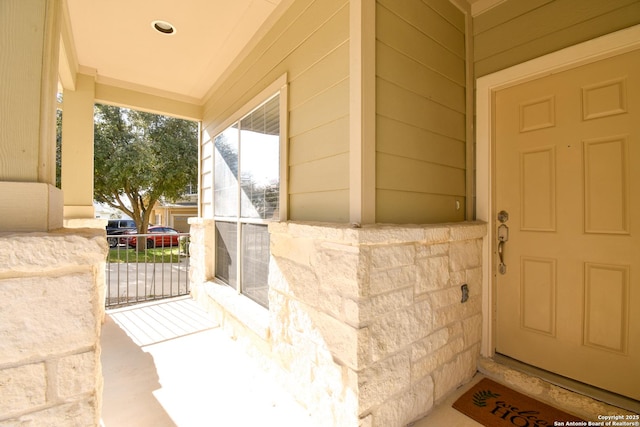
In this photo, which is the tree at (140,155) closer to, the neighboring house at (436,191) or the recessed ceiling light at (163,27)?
the neighboring house at (436,191)

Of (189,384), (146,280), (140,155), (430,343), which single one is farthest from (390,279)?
(140,155)

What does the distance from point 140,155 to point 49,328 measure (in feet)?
28.5

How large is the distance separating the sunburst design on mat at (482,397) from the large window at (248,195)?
5.71 feet

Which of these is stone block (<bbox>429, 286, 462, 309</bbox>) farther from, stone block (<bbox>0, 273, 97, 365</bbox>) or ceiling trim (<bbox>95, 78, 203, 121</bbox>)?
ceiling trim (<bbox>95, 78, 203, 121</bbox>)

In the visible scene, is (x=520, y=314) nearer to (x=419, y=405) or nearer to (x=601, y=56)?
(x=419, y=405)

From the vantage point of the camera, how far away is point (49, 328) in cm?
87

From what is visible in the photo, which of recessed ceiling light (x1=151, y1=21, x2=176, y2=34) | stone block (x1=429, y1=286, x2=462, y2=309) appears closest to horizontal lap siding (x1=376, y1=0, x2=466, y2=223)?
stone block (x1=429, y1=286, x2=462, y2=309)

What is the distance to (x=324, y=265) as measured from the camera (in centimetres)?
163

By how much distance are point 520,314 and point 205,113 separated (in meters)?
4.36

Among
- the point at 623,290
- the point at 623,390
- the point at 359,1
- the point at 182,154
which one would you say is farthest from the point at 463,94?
the point at 182,154

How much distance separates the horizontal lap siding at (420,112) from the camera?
1.68 m

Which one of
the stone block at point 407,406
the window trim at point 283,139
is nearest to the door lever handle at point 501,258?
the stone block at point 407,406

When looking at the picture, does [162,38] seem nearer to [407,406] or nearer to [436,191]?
[436,191]

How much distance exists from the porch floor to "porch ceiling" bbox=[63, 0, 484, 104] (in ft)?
9.34
